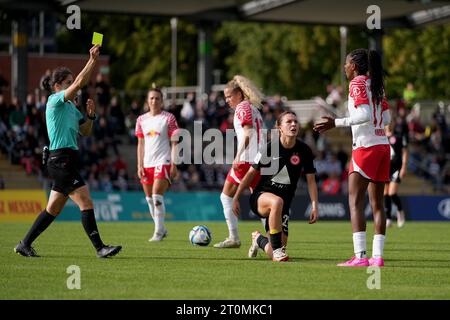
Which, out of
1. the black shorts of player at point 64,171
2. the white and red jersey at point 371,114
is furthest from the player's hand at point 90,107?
the white and red jersey at point 371,114

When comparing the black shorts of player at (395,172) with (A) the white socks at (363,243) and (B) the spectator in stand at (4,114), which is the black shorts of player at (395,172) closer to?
(A) the white socks at (363,243)

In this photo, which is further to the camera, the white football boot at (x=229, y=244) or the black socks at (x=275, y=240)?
the white football boot at (x=229, y=244)

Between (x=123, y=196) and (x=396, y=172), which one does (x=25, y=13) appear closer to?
(x=123, y=196)

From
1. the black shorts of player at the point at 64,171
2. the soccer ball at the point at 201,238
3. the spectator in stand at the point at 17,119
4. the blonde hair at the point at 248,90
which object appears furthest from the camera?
the spectator in stand at the point at 17,119

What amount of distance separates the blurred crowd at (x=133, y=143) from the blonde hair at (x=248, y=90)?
1410cm

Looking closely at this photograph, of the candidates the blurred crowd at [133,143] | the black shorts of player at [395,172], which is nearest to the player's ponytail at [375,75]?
the black shorts of player at [395,172]

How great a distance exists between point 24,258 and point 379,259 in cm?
453

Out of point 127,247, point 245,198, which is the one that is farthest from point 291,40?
point 127,247

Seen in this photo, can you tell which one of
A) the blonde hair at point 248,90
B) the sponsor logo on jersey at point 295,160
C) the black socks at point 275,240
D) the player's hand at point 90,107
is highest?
the blonde hair at point 248,90

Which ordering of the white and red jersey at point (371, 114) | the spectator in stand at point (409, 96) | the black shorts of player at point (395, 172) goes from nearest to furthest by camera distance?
the white and red jersey at point (371, 114) < the black shorts of player at point (395, 172) < the spectator in stand at point (409, 96)

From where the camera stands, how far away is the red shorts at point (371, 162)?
1212 cm

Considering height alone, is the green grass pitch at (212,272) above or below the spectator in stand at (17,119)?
below

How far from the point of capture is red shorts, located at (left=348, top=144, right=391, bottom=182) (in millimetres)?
12117
